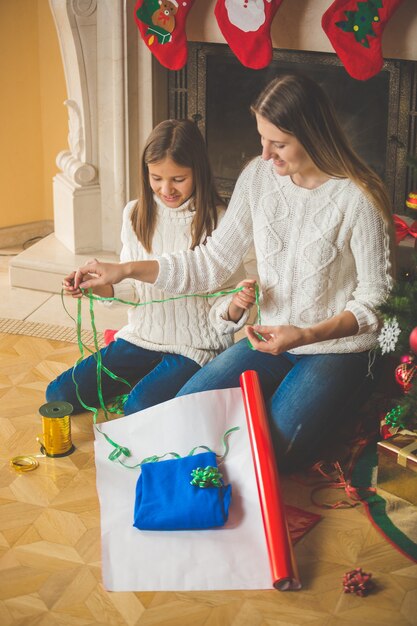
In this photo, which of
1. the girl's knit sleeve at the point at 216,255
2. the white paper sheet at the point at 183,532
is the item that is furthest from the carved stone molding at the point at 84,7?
the white paper sheet at the point at 183,532

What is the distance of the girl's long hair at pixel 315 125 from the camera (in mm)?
1963

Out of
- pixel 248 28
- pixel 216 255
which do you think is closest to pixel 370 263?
pixel 216 255

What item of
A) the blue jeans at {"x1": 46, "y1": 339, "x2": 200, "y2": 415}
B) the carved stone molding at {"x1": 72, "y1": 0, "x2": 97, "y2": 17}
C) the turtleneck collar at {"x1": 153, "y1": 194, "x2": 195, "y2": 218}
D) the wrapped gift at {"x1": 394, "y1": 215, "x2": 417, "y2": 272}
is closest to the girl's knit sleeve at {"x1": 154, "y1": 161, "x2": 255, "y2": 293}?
the turtleneck collar at {"x1": 153, "y1": 194, "x2": 195, "y2": 218}

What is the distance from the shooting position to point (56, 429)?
7.11 ft

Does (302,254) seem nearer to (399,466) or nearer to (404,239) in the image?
(399,466)

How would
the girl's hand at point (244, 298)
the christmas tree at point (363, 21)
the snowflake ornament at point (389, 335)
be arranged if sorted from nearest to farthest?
1. the snowflake ornament at point (389, 335)
2. the girl's hand at point (244, 298)
3. the christmas tree at point (363, 21)

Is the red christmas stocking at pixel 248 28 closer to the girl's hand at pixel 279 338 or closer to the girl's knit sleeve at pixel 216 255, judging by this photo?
the girl's knit sleeve at pixel 216 255

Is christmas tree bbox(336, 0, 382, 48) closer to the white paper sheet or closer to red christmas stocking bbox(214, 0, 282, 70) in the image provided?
red christmas stocking bbox(214, 0, 282, 70)

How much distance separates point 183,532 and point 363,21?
159 centimetres

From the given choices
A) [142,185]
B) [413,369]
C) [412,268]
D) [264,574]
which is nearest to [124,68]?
[142,185]

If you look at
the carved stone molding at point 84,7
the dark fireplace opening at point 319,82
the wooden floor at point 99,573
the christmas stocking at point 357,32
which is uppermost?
the carved stone molding at point 84,7

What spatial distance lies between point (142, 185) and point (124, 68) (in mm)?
952

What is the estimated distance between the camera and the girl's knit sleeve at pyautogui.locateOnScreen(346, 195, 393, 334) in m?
2.04

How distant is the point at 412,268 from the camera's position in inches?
85.7
